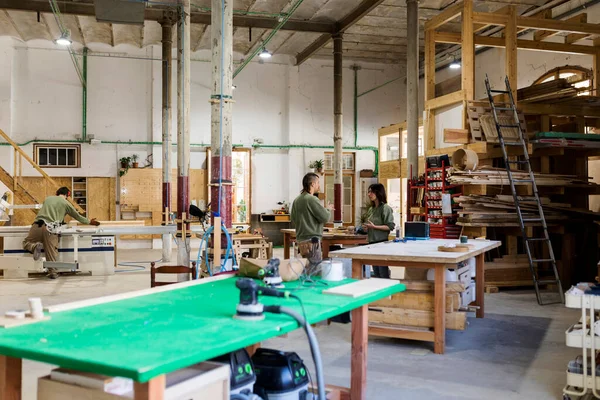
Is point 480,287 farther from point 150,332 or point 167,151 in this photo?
point 167,151

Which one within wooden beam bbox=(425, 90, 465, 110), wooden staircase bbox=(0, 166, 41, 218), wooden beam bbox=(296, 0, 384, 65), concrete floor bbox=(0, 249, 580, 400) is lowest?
concrete floor bbox=(0, 249, 580, 400)

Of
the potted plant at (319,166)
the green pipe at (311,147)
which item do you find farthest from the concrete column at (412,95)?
the green pipe at (311,147)

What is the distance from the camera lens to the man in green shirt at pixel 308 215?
6652 mm

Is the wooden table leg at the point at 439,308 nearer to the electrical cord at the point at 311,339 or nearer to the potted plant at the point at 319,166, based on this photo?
the electrical cord at the point at 311,339

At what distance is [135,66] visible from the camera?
57.4 ft

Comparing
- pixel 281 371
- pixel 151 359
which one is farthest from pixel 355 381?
pixel 151 359

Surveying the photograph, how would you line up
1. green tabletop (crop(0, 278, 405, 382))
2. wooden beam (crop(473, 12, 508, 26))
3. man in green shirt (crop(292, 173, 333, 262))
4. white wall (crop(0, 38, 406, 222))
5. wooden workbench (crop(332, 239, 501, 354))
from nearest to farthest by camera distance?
1. green tabletop (crop(0, 278, 405, 382))
2. wooden workbench (crop(332, 239, 501, 354))
3. man in green shirt (crop(292, 173, 333, 262))
4. wooden beam (crop(473, 12, 508, 26))
5. white wall (crop(0, 38, 406, 222))

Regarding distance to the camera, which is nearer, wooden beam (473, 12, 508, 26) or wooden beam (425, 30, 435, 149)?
wooden beam (473, 12, 508, 26)

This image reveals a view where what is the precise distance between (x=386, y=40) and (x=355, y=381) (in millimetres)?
14839

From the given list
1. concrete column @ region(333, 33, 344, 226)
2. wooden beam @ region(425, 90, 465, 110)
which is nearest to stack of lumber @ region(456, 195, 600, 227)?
wooden beam @ region(425, 90, 465, 110)

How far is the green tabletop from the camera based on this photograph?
184cm

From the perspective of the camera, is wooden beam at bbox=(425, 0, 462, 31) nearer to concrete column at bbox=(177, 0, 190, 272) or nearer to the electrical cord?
concrete column at bbox=(177, 0, 190, 272)

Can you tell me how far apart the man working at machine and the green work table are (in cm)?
764

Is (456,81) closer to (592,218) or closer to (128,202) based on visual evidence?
(592,218)
